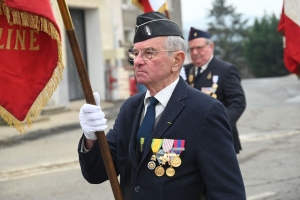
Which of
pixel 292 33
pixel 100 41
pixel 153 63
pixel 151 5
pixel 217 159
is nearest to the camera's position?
pixel 217 159

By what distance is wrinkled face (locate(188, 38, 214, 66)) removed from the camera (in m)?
6.20

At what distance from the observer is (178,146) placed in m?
2.77

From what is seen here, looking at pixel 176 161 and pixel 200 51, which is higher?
pixel 176 161

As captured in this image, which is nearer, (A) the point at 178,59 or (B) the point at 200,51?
(A) the point at 178,59

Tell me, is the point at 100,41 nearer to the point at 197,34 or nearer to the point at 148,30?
the point at 197,34

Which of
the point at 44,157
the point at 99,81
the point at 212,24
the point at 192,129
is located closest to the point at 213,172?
the point at 192,129

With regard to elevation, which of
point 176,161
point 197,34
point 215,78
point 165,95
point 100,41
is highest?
point 165,95

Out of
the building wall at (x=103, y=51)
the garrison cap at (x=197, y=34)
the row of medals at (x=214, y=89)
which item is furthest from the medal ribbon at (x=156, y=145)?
the building wall at (x=103, y=51)

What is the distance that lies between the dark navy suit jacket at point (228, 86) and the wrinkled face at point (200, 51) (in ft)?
0.30

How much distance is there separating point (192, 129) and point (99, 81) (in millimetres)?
14811

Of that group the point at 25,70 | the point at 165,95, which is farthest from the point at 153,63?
the point at 25,70

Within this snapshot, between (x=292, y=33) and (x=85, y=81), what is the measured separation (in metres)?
3.68

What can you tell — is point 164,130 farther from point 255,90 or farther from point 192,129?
point 255,90

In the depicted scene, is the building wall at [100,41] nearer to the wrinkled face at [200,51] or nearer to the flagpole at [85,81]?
the wrinkled face at [200,51]
